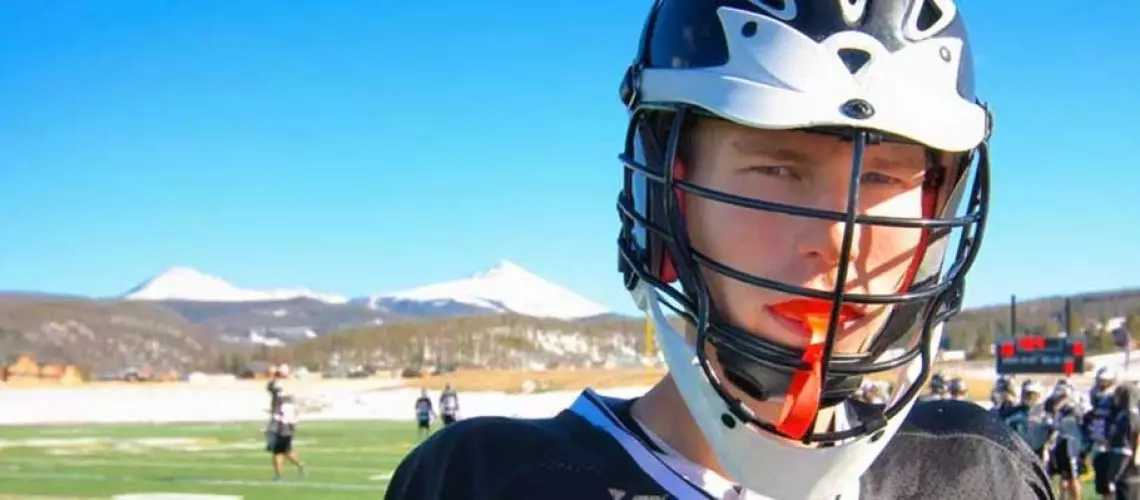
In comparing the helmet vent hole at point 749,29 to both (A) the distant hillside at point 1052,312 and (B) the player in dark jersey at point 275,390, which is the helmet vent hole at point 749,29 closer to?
(B) the player in dark jersey at point 275,390

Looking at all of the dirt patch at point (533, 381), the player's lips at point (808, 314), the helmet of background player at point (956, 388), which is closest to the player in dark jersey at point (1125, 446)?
the helmet of background player at point (956, 388)

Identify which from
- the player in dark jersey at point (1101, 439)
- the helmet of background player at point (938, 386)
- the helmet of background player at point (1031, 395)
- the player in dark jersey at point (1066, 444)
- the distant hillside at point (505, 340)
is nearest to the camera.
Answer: the player in dark jersey at point (1101, 439)

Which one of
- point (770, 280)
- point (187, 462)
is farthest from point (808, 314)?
point (187, 462)

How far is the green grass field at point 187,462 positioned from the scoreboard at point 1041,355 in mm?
15425

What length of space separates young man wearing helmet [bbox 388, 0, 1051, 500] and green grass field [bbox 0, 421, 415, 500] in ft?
33.9

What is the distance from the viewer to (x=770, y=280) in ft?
5.06

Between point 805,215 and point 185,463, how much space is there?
50.3 feet

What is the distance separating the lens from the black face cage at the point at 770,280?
1512 mm

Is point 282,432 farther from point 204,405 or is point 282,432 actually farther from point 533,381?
point 533,381

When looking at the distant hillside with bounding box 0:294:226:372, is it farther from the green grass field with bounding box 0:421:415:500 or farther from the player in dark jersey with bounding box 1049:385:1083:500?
the player in dark jersey with bounding box 1049:385:1083:500

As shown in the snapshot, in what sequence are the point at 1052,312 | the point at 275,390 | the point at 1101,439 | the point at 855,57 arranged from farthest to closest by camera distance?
the point at 1052,312, the point at 275,390, the point at 1101,439, the point at 855,57

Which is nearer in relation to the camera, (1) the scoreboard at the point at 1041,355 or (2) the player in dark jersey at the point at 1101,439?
(2) the player in dark jersey at the point at 1101,439

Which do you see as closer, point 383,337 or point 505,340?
point 383,337

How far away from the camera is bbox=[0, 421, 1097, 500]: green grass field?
12406mm
